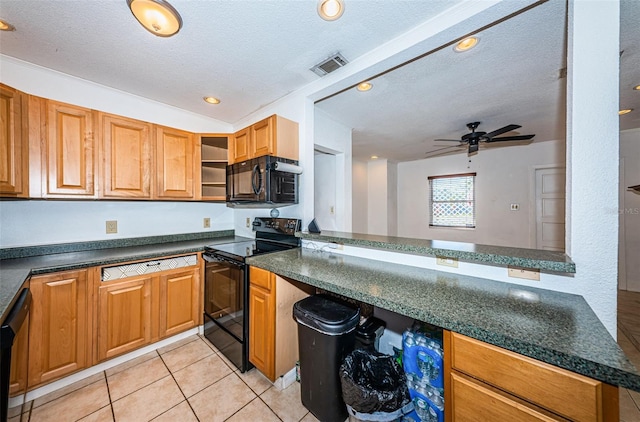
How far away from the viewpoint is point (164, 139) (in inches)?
92.9

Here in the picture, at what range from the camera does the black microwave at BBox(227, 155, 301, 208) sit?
2.04 meters

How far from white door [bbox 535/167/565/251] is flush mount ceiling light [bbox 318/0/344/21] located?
194 inches

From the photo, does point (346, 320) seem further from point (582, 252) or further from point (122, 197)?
point (122, 197)

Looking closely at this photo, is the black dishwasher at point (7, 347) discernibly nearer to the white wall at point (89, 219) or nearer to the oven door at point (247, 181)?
the white wall at point (89, 219)

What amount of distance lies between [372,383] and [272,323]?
0.72m

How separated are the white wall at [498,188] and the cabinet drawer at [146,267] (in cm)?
504

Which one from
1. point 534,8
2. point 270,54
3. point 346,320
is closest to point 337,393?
point 346,320

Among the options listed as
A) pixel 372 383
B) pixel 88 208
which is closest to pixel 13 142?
pixel 88 208

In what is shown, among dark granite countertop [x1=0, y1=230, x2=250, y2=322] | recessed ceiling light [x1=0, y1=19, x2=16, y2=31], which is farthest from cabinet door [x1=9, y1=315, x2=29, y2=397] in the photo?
recessed ceiling light [x1=0, y1=19, x2=16, y2=31]

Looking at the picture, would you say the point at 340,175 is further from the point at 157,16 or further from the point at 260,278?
the point at 157,16

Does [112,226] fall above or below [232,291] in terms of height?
above

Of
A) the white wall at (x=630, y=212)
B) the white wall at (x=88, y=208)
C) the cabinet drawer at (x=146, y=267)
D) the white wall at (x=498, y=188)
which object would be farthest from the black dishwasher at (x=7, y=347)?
the white wall at (x=630, y=212)

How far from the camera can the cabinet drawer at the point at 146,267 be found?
1809 mm

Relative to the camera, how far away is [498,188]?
4.60 meters
